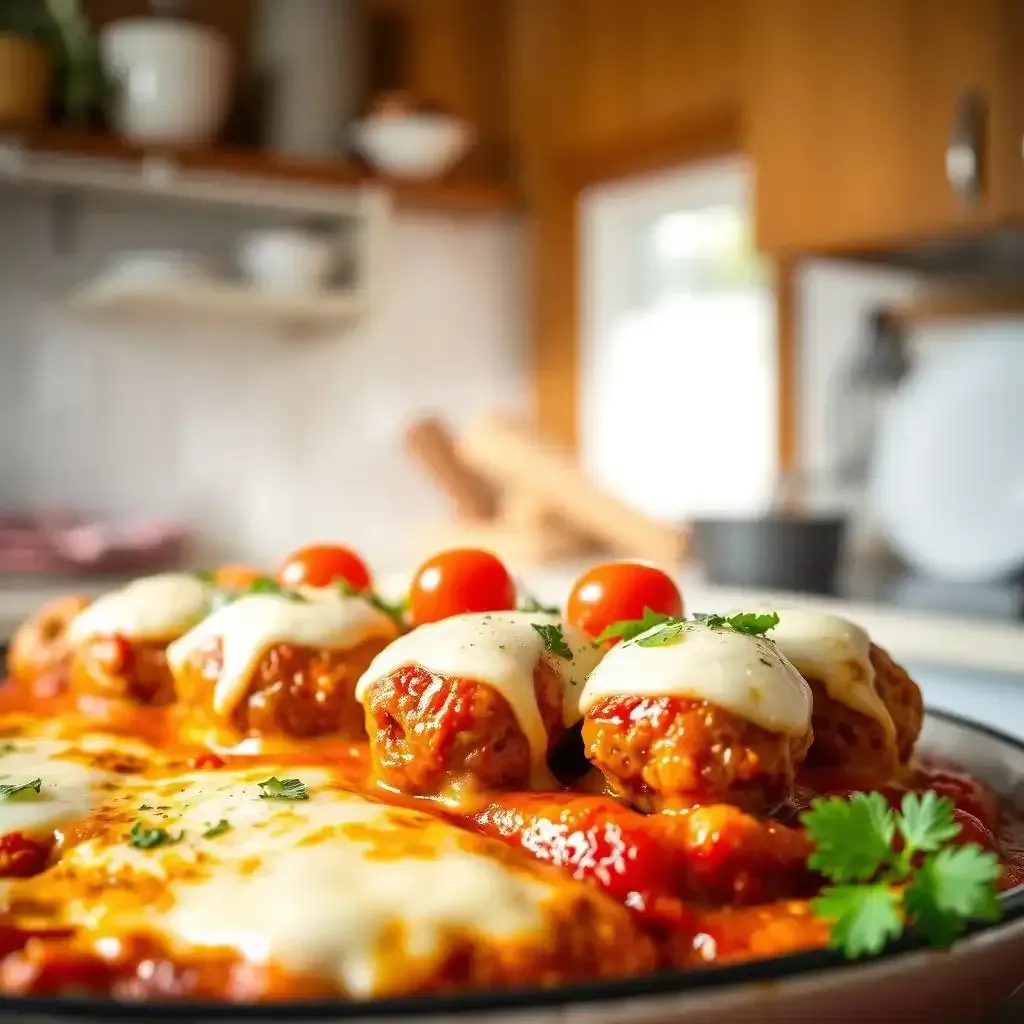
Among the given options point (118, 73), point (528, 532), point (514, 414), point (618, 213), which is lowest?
point (528, 532)

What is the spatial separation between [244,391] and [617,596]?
2.52 metres

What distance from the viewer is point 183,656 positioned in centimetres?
135

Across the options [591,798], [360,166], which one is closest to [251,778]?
[591,798]

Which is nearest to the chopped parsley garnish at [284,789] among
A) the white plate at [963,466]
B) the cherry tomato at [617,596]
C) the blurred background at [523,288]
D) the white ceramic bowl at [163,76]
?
the cherry tomato at [617,596]

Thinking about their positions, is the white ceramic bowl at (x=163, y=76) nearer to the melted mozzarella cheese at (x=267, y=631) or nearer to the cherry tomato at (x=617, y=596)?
the melted mozzarella cheese at (x=267, y=631)

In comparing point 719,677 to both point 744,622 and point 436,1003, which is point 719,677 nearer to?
point 744,622

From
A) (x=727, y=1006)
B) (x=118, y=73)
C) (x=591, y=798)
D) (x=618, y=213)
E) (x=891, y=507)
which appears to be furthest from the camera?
(x=618, y=213)

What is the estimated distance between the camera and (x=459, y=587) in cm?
132

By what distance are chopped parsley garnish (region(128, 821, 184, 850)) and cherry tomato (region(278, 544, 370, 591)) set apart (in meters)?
0.62

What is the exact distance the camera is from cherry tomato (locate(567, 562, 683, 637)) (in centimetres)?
126

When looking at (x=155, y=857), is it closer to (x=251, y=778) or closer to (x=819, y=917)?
(x=251, y=778)

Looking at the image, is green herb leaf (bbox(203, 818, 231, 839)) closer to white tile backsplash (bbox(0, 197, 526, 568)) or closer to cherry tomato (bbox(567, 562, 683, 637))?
cherry tomato (bbox(567, 562, 683, 637))

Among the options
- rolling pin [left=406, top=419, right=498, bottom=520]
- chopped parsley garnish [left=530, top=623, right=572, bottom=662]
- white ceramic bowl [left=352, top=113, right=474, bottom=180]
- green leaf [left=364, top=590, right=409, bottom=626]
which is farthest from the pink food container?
chopped parsley garnish [left=530, top=623, right=572, bottom=662]

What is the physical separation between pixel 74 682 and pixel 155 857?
68 cm
